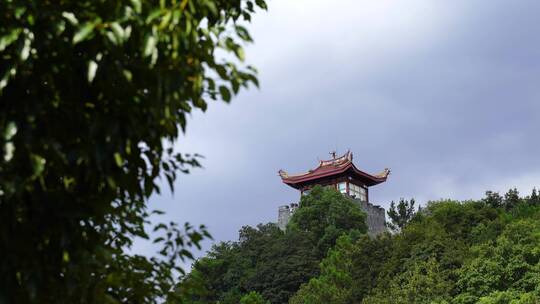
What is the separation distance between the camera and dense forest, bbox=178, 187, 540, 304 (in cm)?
3241

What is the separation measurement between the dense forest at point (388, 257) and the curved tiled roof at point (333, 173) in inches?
200

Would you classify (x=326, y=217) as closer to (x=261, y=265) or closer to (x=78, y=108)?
(x=261, y=265)

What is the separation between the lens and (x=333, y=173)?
60.9 m

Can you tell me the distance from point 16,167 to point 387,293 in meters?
33.1

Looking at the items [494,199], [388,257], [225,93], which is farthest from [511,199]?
[225,93]

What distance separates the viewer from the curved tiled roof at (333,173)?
60.9 metres

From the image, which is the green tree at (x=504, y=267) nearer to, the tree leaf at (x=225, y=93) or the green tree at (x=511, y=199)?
the green tree at (x=511, y=199)

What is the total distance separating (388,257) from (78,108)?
36.3 metres

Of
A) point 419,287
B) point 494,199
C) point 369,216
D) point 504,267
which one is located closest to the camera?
point 504,267

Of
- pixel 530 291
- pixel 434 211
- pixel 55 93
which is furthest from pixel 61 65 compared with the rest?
pixel 434 211

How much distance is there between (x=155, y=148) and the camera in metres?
4.55

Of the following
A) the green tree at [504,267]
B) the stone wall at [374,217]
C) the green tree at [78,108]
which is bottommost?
the green tree at [78,108]

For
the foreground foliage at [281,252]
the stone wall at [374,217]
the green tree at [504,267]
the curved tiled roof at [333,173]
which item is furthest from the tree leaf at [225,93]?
the curved tiled roof at [333,173]

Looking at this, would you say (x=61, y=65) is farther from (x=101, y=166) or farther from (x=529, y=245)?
(x=529, y=245)
